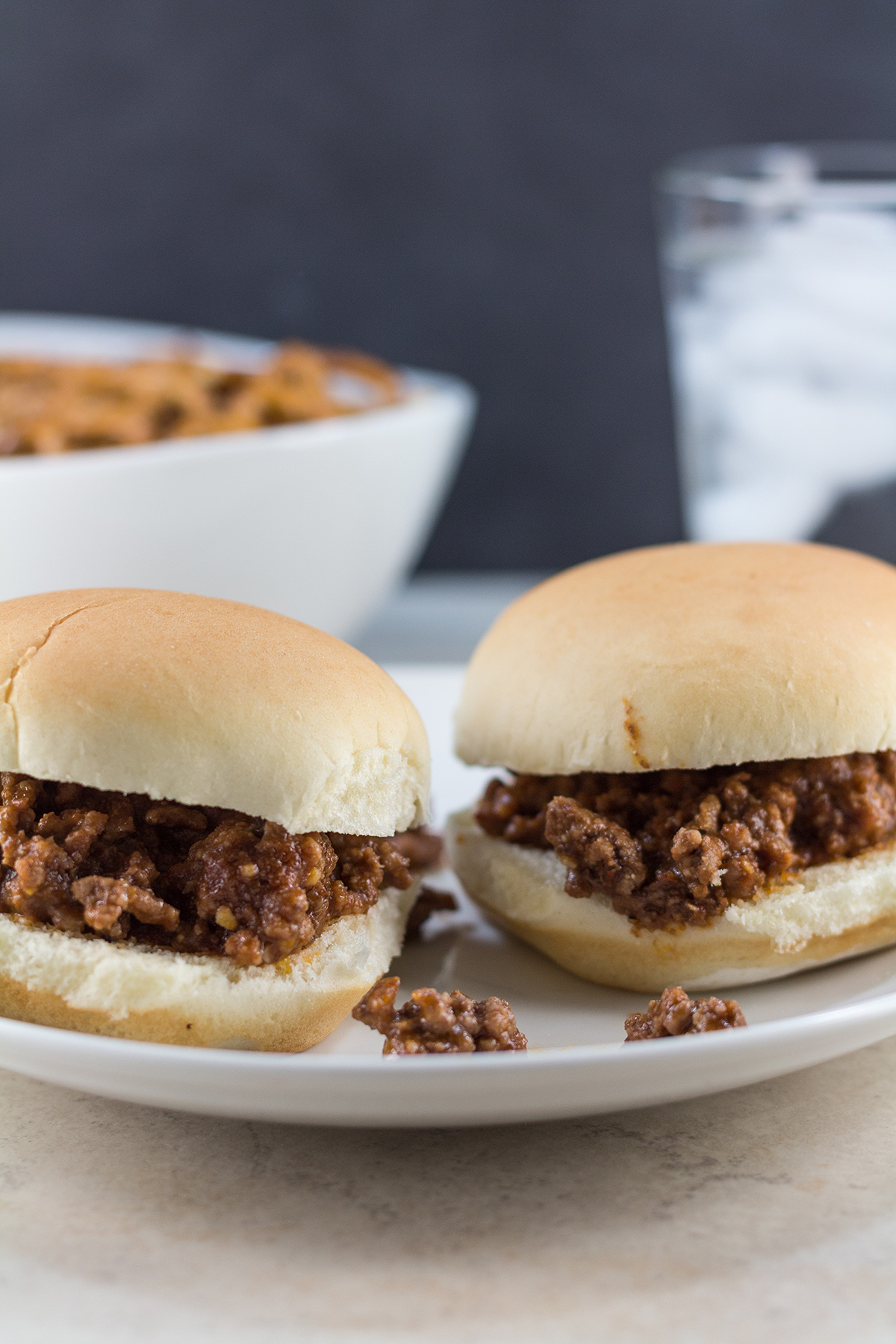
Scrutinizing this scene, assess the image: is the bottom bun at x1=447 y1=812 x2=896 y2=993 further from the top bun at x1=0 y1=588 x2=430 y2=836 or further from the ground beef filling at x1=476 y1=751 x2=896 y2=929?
the top bun at x1=0 y1=588 x2=430 y2=836

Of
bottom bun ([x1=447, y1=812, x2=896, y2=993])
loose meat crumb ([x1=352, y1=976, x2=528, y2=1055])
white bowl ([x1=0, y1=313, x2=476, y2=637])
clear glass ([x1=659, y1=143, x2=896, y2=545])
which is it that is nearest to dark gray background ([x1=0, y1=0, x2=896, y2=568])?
clear glass ([x1=659, y1=143, x2=896, y2=545])

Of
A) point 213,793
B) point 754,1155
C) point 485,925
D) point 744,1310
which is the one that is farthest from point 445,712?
point 744,1310

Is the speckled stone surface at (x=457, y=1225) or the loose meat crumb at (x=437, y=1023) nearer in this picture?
the speckled stone surface at (x=457, y=1225)

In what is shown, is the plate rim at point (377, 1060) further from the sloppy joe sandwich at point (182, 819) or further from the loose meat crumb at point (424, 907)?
the loose meat crumb at point (424, 907)

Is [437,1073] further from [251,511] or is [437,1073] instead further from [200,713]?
[251,511]

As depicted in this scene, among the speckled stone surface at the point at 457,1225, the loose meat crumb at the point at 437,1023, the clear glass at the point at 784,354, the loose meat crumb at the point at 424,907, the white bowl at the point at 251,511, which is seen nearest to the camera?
the speckled stone surface at the point at 457,1225

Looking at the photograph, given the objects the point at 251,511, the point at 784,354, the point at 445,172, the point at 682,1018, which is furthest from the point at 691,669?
the point at 445,172

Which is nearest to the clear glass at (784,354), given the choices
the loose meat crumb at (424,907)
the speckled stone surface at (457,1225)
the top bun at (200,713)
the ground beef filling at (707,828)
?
the ground beef filling at (707,828)
